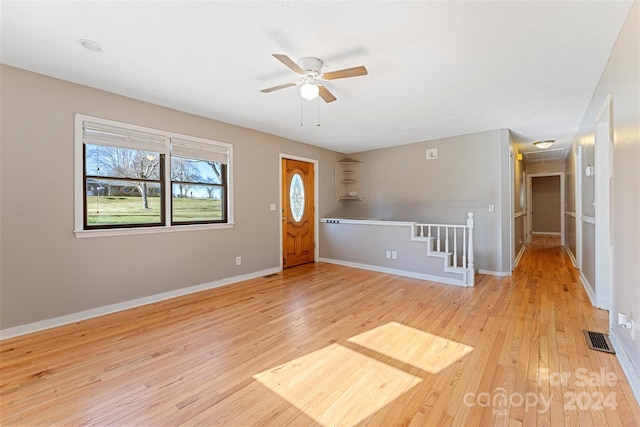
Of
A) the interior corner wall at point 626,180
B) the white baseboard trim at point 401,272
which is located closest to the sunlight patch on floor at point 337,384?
the interior corner wall at point 626,180

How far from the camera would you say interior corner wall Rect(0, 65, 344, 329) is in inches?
103

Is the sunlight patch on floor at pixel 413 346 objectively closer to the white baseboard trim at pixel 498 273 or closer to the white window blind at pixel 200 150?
the white baseboard trim at pixel 498 273

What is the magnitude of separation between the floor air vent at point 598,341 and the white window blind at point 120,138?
4.91m

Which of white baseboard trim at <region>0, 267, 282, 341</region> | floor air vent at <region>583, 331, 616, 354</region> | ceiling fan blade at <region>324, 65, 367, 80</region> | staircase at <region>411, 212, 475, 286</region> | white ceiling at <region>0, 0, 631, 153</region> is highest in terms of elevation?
white ceiling at <region>0, 0, 631, 153</region>

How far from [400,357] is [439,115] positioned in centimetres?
329

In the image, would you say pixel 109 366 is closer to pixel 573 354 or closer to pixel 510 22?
pixel 573 354

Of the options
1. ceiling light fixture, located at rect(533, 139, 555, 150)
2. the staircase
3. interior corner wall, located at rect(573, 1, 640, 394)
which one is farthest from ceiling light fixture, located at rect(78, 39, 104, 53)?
ceiling light fixture, located at rect(533, 139, 555, 150)

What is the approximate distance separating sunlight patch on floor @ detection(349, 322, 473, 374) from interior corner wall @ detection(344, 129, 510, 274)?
299 centimetres

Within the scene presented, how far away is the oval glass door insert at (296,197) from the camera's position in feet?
18.4

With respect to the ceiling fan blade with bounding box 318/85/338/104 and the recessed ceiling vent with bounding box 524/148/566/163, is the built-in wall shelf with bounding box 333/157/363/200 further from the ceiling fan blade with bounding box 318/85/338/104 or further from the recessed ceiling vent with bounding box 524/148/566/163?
the recessed ceiling vent with bounding box 524/148/566/163

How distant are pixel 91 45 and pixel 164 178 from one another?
5.57 feet

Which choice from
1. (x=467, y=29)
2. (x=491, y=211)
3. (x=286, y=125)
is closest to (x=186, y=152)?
(x=286, y=125)

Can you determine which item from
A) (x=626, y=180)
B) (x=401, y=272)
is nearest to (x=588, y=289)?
(x=401, y=272)

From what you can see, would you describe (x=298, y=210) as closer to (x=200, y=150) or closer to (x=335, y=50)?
(x=200, y=150)
